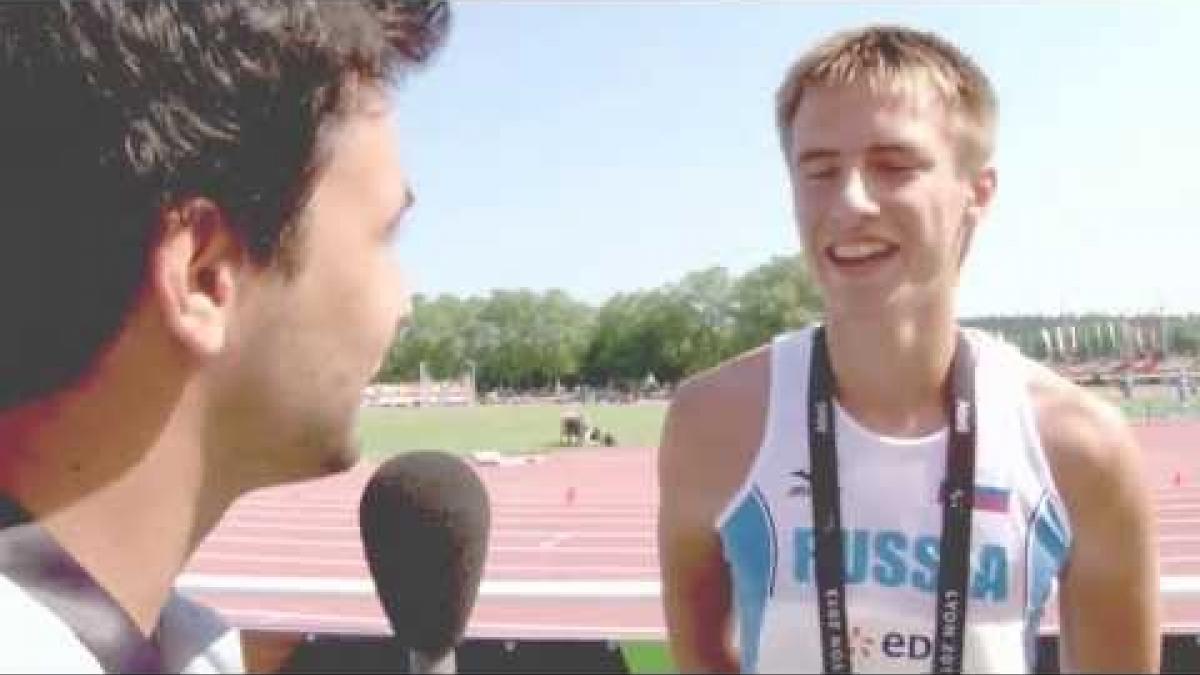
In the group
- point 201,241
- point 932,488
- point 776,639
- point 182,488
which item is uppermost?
point 201,241

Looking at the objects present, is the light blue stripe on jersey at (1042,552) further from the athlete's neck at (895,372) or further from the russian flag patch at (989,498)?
the athlete's neck at (895,372)

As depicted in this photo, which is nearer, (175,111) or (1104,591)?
(175,111)

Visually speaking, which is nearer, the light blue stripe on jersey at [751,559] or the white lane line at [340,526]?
the light blue stripe on jersey at [751,559]

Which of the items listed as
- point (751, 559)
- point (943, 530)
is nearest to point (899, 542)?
point (943, 530)

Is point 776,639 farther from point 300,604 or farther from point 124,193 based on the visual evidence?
point 300,604

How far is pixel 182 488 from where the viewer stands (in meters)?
1.09

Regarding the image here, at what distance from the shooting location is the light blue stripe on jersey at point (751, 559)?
259 cm

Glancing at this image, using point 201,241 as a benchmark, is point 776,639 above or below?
below

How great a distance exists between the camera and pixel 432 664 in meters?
1.28

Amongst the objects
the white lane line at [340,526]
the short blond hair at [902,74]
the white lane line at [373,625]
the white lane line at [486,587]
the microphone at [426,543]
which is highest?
the short blond hair at [902,74]

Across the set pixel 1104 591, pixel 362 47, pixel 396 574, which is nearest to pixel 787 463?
pixel 1104 591

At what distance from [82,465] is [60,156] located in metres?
0.26

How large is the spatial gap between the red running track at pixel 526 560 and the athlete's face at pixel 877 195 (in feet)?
13.4

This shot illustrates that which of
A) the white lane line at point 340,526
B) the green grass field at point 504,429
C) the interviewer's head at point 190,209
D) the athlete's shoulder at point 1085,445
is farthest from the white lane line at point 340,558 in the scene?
the interviewer's head at point 190,209
